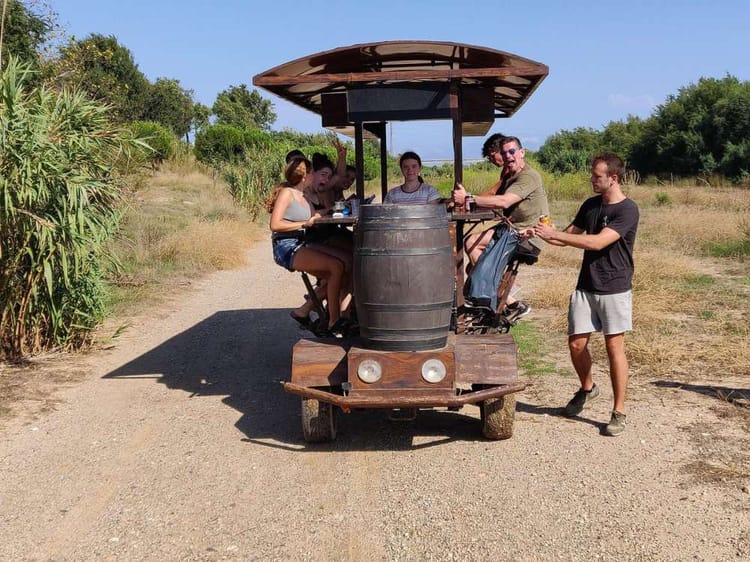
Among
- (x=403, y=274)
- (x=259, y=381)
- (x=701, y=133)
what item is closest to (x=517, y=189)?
(x=403, y=274)

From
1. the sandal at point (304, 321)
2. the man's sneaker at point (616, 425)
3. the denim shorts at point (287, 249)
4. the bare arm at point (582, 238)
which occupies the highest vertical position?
the bare arm at point (582, 238)

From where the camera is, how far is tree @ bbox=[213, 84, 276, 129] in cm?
6122

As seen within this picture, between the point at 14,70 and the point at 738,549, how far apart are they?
6827 millimetres

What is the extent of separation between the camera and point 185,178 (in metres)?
28.4

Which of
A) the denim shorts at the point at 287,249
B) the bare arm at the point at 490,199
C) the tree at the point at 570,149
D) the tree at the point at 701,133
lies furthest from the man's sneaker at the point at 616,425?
the tree at the point at 570,149

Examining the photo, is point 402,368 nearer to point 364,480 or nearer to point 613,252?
point 364,480

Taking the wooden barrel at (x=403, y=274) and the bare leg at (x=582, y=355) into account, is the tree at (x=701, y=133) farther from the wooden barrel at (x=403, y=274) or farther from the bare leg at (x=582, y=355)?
the wooden barrel at (x=403, y=274)

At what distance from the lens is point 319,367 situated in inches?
210

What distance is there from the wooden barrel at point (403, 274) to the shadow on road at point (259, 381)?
84 centimetres

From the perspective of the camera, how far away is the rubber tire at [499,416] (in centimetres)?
537

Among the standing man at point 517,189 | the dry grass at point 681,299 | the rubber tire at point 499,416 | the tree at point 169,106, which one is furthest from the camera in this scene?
the tree at point 169,106

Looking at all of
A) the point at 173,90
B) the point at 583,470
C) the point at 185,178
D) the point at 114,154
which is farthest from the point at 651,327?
the point at 173,90

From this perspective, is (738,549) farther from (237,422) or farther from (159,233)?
(159,233)

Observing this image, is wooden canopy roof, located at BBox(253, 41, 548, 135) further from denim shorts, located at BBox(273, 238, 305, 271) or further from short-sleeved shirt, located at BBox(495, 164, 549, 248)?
denim shorts, located at BBox(273, 238, 305, 271)
